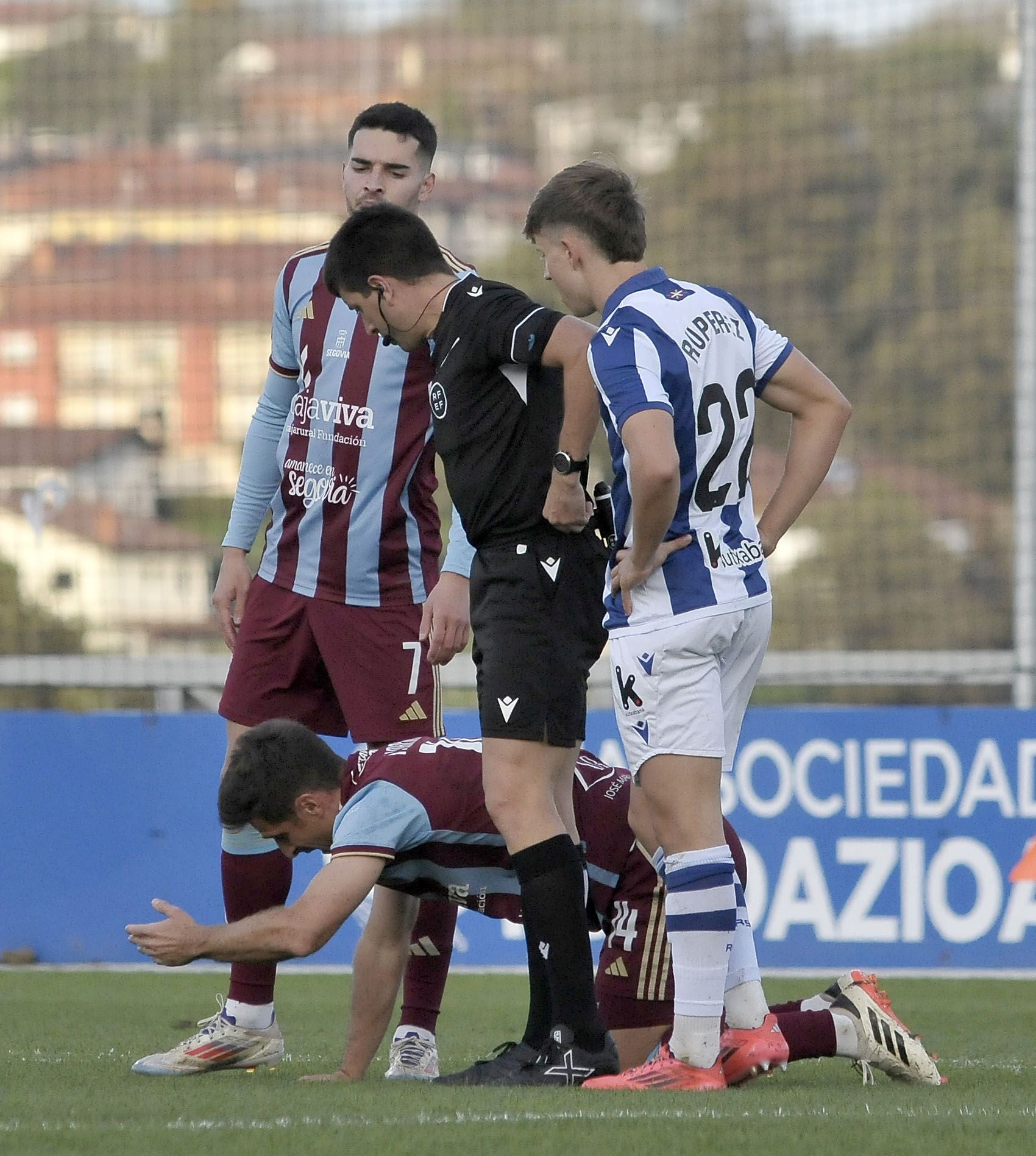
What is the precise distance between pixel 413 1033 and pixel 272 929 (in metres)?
0.71

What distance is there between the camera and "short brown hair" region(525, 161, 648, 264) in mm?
4023

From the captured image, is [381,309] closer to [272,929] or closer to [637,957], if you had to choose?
[272,929]

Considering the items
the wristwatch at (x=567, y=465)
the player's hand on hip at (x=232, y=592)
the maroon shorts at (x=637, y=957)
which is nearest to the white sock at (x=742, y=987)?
the maroon shorts at (x=637, y=957)

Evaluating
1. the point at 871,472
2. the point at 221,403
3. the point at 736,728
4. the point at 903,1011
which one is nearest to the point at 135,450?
the point at 221,403

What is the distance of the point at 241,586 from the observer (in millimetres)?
5004

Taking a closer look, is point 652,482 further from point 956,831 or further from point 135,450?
point 135,450

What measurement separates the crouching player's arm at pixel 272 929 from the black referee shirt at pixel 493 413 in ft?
2.54

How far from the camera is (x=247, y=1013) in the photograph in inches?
178

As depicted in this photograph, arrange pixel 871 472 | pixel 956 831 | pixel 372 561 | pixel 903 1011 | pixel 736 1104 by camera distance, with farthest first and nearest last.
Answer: pixel 871 472 → pixel 956 831 → pixel 903 1011 → pixel 372 561 → pixel 736 1104

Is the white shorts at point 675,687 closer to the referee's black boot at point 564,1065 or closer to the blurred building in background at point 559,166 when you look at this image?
the referee's black boot at point 564,1065

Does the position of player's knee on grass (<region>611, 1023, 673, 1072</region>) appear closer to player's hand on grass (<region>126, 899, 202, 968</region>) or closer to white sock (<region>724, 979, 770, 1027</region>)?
white sock (<region>724, 979, 770, 1027</region>)

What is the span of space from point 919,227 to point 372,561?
24.5 metres

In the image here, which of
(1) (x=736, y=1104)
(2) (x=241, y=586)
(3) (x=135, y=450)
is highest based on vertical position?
(3) (x=135, y=450)

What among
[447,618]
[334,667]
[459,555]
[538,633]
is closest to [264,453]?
[334,667]
